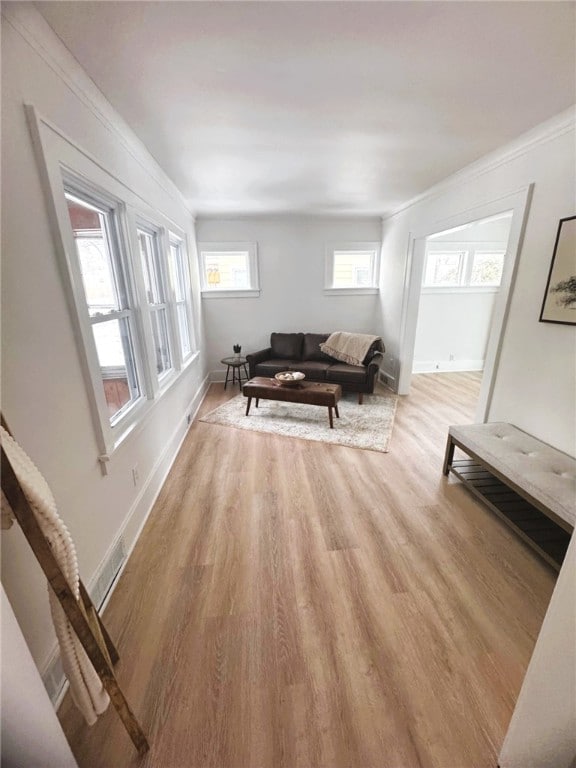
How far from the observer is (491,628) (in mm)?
1333

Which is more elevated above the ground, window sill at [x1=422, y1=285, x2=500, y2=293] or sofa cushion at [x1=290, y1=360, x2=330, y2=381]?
window sill at [x1=422, y1=285, x2=500, y2=293]

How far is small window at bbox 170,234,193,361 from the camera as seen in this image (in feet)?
11.6

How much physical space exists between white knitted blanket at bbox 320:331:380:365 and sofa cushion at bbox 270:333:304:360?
398mm

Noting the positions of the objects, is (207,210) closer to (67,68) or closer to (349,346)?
(349,346)

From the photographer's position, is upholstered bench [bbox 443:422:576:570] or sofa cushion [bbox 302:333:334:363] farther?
sofa cushion [bbox 302:333:334:363]

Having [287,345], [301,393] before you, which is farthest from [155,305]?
[287,345]

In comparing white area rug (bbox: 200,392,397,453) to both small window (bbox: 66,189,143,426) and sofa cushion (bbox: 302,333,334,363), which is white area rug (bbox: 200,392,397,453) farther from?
small window (bbox: 66,189,143,426)

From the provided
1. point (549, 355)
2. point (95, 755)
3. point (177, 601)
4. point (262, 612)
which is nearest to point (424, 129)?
point (549, 355)

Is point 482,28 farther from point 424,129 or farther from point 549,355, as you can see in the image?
point 549,355

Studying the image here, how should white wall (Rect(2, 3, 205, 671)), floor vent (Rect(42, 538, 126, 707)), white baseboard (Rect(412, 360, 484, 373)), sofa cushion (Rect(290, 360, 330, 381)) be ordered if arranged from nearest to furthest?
white wall (Rect(2, 3, 205, 671)) → floor vent (Rect(42, 538, 126, 707)) → sofa cushion (Rect(290, 360, 330, 381)) → white baseboard (Rect(412, 360, 484, 373))

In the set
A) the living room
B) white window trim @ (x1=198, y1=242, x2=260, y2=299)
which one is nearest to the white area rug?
the living room

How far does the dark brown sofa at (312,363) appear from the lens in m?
3.92

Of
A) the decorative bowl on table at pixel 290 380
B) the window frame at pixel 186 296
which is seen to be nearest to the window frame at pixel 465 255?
the decorative bowl on table at pixel 290 380

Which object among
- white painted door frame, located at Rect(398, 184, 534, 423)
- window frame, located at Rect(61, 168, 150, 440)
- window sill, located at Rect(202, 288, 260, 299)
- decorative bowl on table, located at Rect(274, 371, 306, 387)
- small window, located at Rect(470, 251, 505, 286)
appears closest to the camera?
window frame, located at Rect(61, 168, 150, 440)
